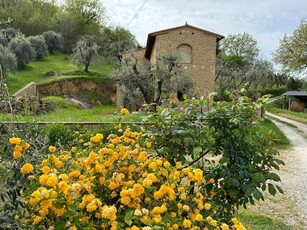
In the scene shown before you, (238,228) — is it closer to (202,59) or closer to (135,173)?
(135,173)

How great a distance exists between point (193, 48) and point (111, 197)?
18.2m

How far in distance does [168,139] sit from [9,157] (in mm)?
1244

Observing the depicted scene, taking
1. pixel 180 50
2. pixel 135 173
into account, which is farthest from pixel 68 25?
pixel 135 173

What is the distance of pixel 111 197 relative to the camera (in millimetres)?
1748

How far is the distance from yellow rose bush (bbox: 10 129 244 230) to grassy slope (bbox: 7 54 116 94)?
828 inches

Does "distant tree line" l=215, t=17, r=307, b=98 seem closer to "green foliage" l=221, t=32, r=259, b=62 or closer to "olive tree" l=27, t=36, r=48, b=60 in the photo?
"green foliage" l=221, t=32, r=259, b=62

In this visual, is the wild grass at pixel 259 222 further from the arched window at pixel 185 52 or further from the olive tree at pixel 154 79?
the arched window at pixel 185 52

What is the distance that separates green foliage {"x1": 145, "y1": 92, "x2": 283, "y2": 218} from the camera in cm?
223

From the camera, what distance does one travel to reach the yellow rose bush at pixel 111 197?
1.35 metres

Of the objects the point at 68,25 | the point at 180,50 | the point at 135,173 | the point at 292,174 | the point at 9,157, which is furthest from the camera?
the point at 68,25

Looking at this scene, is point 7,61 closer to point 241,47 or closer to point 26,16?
point 26,16

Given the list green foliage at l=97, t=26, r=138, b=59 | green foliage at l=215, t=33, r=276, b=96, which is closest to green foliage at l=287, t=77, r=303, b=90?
green foliage at l=215, t=33, r=276, b=96

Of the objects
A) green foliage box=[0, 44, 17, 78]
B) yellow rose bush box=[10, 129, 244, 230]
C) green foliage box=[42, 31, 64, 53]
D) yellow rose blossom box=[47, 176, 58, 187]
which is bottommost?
yellow rose bush box=[10, 129, 244, 230]

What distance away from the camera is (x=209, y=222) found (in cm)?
158
